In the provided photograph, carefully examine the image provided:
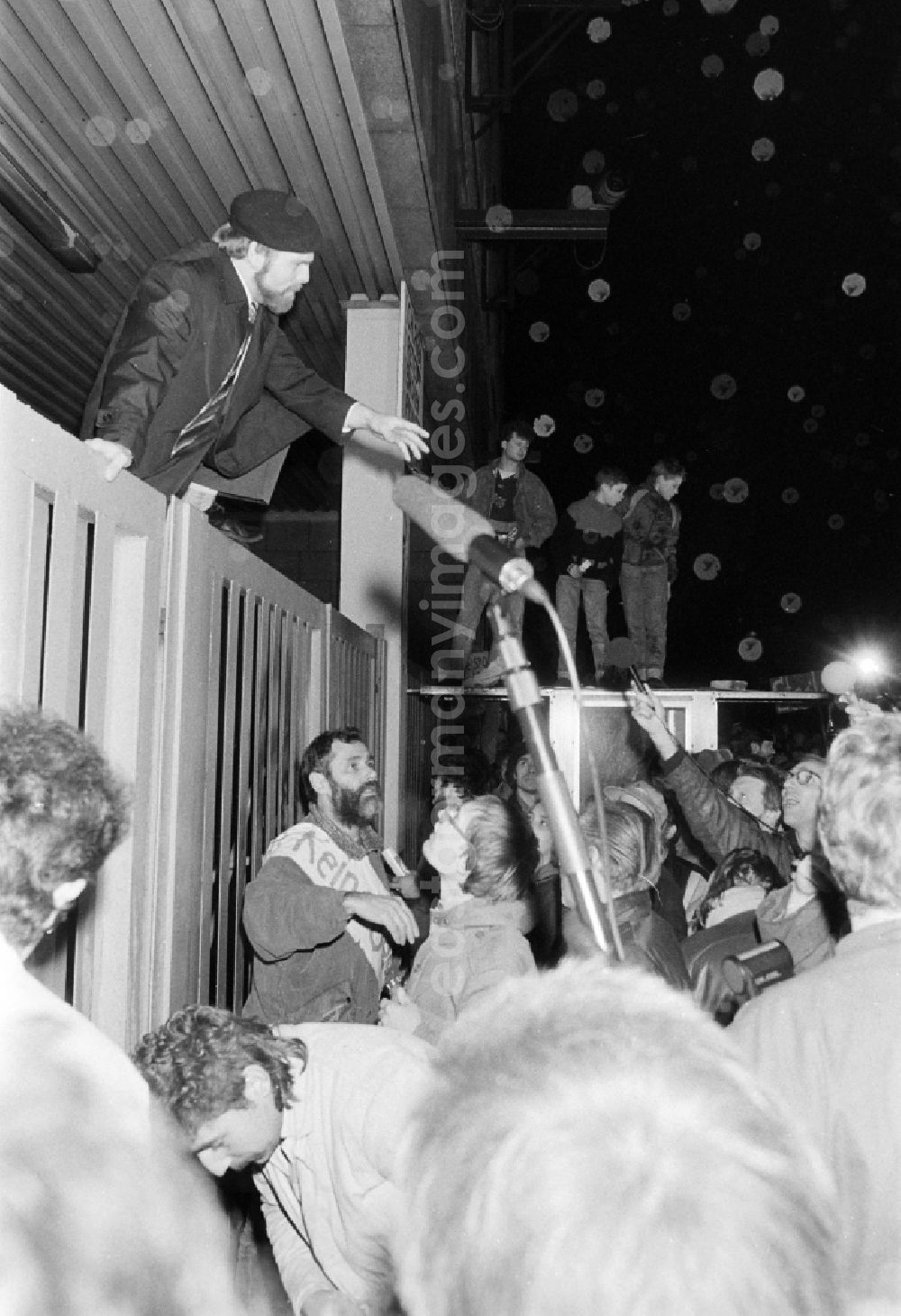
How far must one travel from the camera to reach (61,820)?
175 centimetres

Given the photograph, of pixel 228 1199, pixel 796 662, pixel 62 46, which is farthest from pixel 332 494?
pixel 228 1199

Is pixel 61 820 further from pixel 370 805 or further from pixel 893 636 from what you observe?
pixel 893 636

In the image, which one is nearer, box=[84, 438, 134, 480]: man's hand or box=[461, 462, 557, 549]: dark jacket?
box=[84, 438, 134, 480]: man's hand

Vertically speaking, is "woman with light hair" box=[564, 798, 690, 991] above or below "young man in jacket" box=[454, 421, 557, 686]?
below

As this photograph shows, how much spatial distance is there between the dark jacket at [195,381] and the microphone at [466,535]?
5.29ft

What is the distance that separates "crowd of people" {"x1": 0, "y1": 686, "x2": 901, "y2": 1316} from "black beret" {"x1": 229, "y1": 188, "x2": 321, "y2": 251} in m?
1.68

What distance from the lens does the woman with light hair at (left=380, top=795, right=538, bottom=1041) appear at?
3.34 meters

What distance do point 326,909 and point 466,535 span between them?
206cm

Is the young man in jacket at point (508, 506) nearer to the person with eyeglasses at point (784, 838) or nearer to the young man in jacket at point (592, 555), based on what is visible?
the young man in jacket at point (592, 555)

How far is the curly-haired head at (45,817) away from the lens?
1.71m

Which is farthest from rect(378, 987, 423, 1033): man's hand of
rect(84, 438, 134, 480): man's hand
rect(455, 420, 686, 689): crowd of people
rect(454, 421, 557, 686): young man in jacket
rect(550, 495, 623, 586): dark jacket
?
rect(550, 495, 623, 586): dark jacket

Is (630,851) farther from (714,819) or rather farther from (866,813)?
(714,819)

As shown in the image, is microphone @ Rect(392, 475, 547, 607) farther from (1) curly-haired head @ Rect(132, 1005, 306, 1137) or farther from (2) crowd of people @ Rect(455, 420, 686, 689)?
(2) crowd of people @ Rect(455, 420, 686, 689)

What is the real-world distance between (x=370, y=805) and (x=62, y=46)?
11.0 feet
